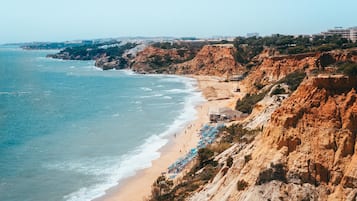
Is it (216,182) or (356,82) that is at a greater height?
(356,82)

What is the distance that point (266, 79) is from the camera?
66500 millimetres

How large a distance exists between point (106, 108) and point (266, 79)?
23046 millimetres

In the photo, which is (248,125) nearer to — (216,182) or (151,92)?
(216,182)

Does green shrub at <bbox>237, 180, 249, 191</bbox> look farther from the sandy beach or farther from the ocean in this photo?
the ocean

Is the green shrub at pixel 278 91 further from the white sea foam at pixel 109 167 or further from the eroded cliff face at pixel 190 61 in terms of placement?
the eroded cliff face at pixel 190 61

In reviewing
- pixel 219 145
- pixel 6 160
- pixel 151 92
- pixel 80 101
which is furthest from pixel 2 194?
pixel 151 92

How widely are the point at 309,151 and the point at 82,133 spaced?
109 feet

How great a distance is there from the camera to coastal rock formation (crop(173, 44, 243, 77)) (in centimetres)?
9785

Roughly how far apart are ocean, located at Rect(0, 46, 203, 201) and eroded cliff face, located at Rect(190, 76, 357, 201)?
14.3m

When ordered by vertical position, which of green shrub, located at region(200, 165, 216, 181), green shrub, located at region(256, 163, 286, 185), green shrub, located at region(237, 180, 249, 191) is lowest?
green shrub, located at region(200, 165, 216, 181)

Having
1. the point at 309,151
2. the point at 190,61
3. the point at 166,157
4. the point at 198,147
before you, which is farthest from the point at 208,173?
the point at 190,61

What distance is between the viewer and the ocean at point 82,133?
3253cm

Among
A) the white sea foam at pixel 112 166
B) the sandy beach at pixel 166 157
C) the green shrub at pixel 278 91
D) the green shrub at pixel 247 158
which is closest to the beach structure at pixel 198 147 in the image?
the sandy beach at pixel 166 157

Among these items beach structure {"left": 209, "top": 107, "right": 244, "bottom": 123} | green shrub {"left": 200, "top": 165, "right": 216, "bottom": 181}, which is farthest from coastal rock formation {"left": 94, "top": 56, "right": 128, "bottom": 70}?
green shrub {"left": 200, "top": 165, "right": 216, "bottom": 181}
